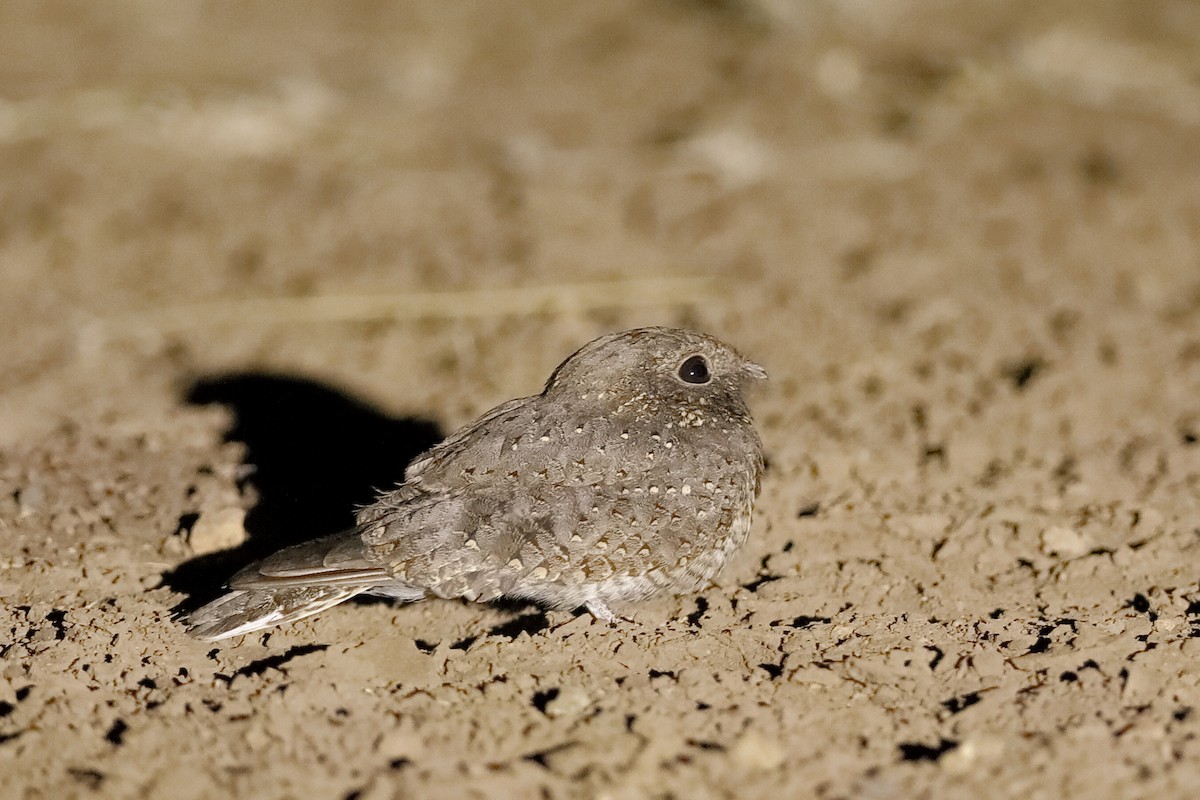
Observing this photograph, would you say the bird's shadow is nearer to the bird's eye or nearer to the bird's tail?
the bird's tail

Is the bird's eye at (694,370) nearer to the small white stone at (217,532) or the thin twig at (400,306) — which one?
the small white stone at (217,532)

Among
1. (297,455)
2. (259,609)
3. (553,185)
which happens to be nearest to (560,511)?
(259,609)

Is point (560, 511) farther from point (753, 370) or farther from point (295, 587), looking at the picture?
point (753, 370)

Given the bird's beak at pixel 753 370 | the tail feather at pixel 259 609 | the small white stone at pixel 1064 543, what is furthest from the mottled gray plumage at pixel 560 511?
the small white stone at pixel 1064 543

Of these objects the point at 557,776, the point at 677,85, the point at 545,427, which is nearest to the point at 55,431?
the point at 545,427

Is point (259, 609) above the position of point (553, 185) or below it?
below

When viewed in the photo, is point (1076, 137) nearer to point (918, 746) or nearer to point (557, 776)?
point (918, 746)
